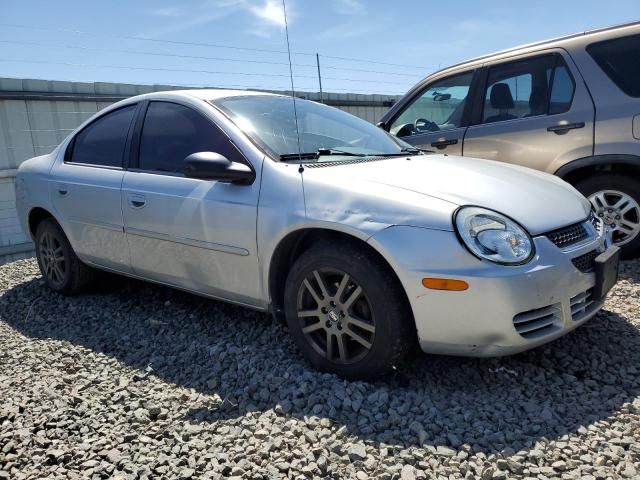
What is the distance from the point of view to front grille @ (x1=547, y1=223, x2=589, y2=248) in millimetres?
2600

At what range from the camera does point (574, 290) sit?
8.36ft

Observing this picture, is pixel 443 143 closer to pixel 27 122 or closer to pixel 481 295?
pixel 481 295

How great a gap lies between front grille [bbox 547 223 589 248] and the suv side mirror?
5.26ft

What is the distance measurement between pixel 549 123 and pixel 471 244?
8.81 ft

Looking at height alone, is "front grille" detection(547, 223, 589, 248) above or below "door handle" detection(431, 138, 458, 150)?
below

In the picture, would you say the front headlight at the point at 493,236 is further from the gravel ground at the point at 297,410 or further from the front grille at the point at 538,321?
the gravel ground at the point at 297,410

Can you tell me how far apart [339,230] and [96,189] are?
2.21 m

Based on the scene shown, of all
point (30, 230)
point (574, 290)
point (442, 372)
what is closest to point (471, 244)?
point (574, 290)

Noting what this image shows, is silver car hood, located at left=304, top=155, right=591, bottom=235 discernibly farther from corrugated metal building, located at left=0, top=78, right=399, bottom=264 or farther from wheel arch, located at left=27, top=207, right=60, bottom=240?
corrugated metal building, located at left=0, top=78, right=399, bottom=264

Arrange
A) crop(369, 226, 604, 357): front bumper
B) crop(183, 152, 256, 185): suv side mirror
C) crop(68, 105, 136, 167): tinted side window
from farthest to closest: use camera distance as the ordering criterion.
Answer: crop(68, 105, 136, 167): tinted side window, crop(183, 152, 256, 185): suv side mirror, crop(369, 226, 604, 357): front bumper

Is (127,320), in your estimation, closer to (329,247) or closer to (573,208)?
(329,247)

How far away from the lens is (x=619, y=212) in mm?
4305

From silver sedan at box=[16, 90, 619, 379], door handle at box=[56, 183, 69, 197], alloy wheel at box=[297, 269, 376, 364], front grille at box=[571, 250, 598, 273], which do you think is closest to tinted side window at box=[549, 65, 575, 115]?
silver sedan at box=[16, 90, 619, 379]

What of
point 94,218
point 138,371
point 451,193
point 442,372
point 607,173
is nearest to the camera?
point 451,193
